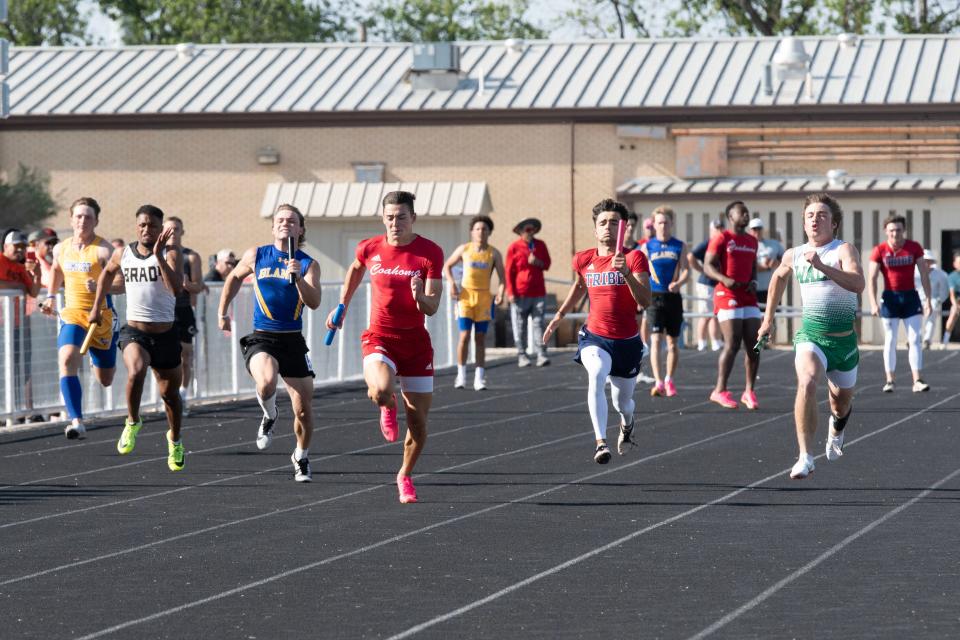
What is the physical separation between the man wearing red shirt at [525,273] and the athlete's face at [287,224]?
10564mm

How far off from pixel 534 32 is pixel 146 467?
51387 mm

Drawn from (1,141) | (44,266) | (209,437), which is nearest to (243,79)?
(1,141)

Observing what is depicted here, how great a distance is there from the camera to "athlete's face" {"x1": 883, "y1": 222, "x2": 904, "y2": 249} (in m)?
18.9

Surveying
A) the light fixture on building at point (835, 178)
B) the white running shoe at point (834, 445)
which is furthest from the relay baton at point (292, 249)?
the light fixture on building at point (835, 178)

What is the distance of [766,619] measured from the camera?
286 inches

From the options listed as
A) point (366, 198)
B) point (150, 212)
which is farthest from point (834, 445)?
point (366, 198)

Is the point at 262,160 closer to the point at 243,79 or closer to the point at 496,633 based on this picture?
the point at 243,79

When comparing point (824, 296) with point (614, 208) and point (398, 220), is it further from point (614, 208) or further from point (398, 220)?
point (398, 220)

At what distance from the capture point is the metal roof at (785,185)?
31.5 meters

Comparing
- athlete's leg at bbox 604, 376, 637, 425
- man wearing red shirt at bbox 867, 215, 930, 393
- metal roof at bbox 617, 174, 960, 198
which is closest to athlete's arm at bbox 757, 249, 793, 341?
athlete's leg at bbox 604, 376, 637, 425

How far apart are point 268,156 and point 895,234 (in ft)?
58.1

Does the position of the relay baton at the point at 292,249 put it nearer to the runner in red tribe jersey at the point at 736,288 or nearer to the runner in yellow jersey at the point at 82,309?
the runner in yellow jersey at the point at 82,309

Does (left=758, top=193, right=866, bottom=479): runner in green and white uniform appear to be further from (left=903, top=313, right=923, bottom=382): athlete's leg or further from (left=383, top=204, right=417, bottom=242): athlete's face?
(left=903, top=313, right=923, bottom=382): athlete's leg

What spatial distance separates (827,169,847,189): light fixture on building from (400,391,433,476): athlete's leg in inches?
870
